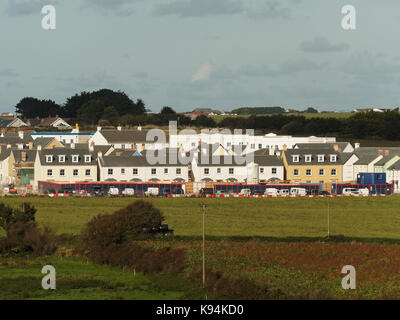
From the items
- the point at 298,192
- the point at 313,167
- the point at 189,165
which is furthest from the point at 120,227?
the point at 313,167

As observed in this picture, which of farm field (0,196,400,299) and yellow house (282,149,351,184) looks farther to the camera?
yellow house (282,149,351,184)

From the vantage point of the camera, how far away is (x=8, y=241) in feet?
160

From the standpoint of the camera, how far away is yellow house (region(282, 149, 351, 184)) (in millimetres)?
92500

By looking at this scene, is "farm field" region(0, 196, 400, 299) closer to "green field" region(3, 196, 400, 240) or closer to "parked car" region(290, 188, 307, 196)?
"green field" region(3, 196, 400, 240)

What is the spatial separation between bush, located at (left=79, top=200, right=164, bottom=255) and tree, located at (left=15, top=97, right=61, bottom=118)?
144908 mm

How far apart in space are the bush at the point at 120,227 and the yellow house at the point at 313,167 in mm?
41474

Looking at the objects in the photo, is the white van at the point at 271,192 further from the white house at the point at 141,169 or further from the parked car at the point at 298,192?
the white house at the point at 141,169

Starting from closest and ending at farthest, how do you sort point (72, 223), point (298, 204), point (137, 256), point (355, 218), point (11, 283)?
point (11, 283)
point (137, 256)
point (72, 223)
point (355, 218)
point (298, 204)

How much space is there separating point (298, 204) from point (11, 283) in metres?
37.8

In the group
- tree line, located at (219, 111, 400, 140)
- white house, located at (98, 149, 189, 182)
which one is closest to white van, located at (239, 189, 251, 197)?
white house, located at (98, 149, 189, 182)

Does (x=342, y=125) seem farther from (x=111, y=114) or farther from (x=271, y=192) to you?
(x=271, y=192)
